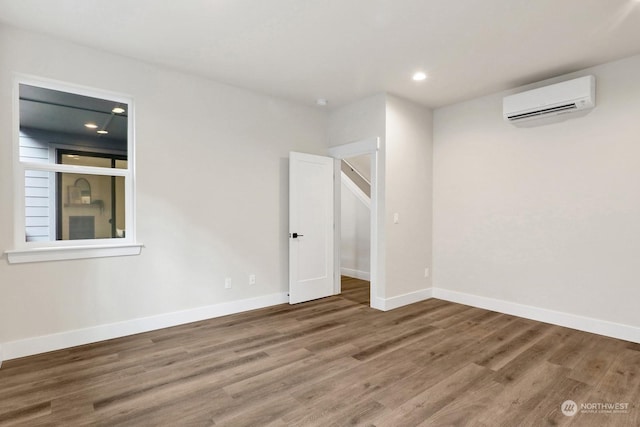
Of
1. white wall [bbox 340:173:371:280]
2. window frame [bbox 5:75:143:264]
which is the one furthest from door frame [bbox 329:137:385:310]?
window frame [bbox 5:75:143:264]

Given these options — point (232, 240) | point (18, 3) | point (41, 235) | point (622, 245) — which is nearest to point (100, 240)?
point (41, 235)

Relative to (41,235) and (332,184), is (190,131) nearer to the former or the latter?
(41,235)

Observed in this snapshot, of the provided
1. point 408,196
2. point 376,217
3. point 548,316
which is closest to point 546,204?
point 548,316

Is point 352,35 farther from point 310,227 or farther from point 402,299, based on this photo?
point 402,299

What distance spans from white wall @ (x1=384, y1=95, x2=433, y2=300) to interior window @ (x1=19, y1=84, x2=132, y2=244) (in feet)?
10.1

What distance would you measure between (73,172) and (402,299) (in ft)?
13.2

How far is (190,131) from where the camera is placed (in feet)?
12.2

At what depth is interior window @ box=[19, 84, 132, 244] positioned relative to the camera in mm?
2963

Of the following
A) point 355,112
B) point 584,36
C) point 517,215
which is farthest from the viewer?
point 355,112

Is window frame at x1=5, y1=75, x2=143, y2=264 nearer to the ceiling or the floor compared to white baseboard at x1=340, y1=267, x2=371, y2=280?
nearer to the ceiling

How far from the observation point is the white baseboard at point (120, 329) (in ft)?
9.29

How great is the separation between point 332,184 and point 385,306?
6.23 ft

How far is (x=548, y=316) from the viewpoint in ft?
12.3

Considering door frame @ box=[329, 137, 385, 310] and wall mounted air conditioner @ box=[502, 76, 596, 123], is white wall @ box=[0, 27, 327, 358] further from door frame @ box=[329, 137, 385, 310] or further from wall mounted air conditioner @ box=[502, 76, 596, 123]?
wall mounted air conditioner @ box=[502, 76, 596, 123]
